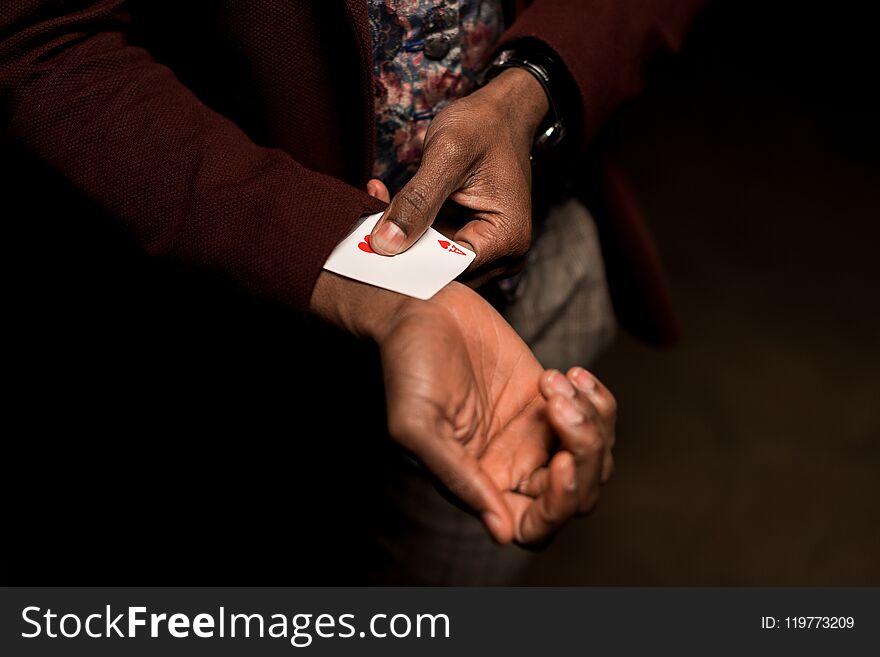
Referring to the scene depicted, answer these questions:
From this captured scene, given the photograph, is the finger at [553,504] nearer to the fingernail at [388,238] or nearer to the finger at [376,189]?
the fingernail at [388,238]

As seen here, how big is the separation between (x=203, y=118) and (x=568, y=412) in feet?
1.62

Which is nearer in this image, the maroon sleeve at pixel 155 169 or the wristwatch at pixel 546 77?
the maroon sleeve at pixel 155 169

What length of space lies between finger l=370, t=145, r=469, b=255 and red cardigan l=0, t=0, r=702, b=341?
0.04 meters

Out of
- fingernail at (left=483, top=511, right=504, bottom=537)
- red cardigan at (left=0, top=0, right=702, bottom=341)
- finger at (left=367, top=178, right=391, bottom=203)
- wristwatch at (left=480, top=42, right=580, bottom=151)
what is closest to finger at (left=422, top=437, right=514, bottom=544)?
fingernail at (left=483, top=511, right=504, bottom=537)

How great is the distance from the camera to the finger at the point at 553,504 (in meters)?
0.71

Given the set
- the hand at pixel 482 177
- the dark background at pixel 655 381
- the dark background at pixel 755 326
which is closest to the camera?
the hand at pixel 482 177

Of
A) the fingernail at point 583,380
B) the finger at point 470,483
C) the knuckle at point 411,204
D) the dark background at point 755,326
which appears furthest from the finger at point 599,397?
the dark background at point 755,326

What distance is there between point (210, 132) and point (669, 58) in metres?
0.69

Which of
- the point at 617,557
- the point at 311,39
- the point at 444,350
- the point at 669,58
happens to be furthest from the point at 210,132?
the point at 617,557

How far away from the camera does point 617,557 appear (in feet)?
6.04

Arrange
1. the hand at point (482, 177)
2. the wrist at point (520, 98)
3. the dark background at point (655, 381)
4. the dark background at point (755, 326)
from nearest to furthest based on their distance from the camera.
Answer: the hand at point (482, 177), the wrist at point (520, 98), the dark background at point (655, 381), the dark background at point (755, 326)

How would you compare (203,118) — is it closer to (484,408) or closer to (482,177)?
(482,177)

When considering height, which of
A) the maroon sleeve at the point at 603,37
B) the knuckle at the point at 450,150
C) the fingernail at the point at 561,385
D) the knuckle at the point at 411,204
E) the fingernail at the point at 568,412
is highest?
the maroon sleeve at the point at 603,37

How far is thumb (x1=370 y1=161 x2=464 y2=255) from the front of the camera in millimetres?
797
